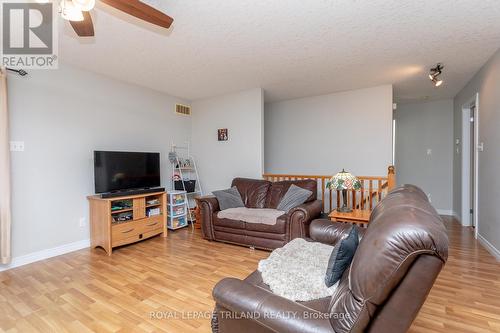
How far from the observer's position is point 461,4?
1991 mm

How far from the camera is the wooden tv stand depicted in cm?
316

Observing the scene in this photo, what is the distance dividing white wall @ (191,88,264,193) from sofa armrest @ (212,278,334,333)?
10.6 ft

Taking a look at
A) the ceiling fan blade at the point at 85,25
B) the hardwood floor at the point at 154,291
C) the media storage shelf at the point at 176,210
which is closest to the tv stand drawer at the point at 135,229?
the hardwood floor at the point at 154,291

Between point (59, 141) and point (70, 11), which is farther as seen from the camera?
point (59, 141)

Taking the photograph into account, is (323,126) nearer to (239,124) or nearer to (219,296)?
(239,124)

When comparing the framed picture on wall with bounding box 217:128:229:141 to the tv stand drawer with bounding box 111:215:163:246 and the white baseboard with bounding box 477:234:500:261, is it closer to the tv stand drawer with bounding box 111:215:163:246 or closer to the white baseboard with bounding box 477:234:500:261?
the tv stand drawer with bounding box 111:215:163:246

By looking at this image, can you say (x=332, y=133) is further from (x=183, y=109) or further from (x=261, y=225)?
(x=183, y=109)

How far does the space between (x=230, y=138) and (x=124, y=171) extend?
1978 mm

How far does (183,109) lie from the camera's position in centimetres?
500

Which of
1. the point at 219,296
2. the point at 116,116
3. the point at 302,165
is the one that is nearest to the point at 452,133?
the point at 302,165

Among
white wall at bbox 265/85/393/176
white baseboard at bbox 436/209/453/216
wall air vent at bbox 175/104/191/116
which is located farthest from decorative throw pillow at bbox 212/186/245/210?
white baseboard at bbox 436/209/453/216

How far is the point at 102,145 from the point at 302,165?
3648 millimetres

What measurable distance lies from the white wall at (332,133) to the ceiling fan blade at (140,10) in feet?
12.3

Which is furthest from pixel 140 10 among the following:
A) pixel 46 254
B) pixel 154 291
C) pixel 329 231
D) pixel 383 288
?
pixel 46 254
